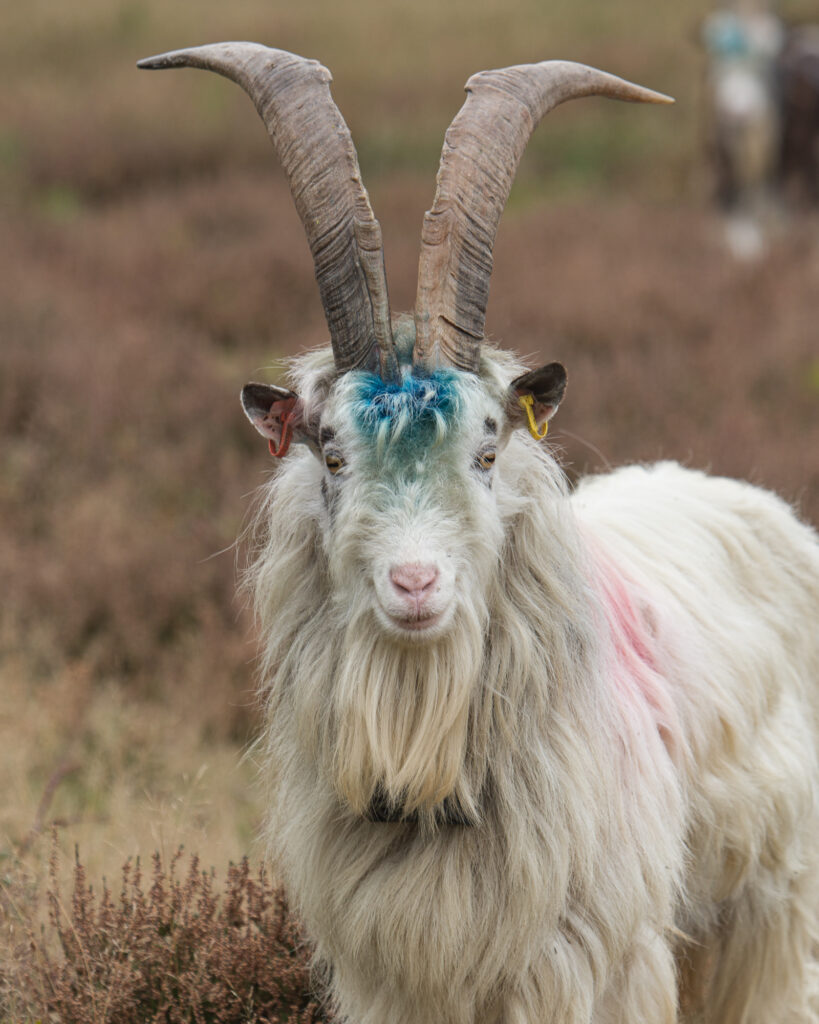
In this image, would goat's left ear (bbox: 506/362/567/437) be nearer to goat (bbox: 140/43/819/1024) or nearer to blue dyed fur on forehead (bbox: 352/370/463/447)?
goat (bbox: 140/43/819/1024)

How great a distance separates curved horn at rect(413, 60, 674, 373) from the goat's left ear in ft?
0.37

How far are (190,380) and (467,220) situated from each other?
228 inches

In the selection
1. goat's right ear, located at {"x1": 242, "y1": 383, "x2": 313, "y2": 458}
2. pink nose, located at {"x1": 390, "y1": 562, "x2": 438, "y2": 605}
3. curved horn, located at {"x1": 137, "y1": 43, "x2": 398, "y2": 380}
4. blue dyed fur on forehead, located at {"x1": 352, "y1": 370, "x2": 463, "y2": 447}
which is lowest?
pink nose, located at {"x1": 390, "y1": 562, "x2": 438, "y2": 605}

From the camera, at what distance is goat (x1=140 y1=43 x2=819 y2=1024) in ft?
8.59

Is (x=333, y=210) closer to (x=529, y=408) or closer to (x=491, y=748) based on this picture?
(x=529, y=408)

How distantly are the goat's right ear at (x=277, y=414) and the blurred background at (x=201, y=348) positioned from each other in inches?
24.3

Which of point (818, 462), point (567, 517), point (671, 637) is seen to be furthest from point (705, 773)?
point (818, 462)

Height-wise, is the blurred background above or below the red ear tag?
below

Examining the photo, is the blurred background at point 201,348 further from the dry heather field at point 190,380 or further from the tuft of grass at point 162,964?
the tuft of grass at point 162,964

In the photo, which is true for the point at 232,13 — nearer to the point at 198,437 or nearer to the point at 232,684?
the point at 198,437

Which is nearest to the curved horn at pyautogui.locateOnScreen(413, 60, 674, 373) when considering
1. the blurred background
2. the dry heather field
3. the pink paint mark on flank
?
the pink paint mark on flank

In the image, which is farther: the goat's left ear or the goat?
the goat's left ear

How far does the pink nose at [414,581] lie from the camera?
2406mm

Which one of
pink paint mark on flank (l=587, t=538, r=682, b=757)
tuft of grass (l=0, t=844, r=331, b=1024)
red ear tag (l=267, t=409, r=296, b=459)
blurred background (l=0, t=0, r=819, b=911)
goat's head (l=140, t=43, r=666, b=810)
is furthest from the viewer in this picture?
blurred background (l=0, t=0, r=819, b=911)
